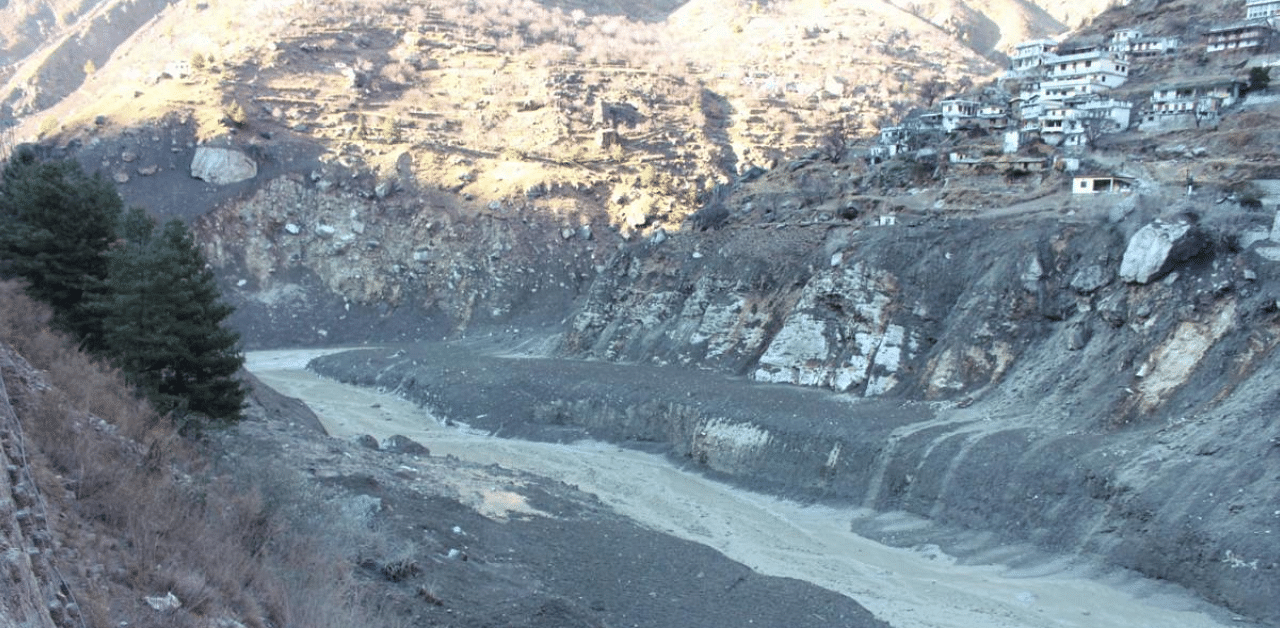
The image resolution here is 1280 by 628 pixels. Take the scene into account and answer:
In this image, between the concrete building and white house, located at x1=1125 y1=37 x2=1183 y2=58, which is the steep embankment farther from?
the concrete building

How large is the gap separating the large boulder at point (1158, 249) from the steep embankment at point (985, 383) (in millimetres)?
93

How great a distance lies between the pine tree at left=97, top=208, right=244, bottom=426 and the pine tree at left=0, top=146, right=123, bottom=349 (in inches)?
70.0

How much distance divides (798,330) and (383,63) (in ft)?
220

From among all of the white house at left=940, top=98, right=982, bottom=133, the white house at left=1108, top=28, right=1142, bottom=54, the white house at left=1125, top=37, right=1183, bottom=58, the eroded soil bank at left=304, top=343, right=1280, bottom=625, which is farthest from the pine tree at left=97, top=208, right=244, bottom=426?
the white house at left=1125, top=37, right=1183, bottom=58

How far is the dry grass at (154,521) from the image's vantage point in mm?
9984

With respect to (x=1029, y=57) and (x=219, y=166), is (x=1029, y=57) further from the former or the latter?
(x=219, y=166)

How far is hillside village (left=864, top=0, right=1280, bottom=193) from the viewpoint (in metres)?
45.4

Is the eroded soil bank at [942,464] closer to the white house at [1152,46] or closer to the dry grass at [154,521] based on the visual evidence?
the dry grass at [154,521]

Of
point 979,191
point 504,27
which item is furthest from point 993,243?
point 504,27

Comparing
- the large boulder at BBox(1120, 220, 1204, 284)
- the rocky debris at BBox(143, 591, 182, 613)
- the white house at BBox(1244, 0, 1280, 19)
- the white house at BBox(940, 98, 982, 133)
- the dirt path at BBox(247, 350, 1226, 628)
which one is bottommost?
the dirt path at BBox(247, 350, 1226, 628)

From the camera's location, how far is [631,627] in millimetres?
18156

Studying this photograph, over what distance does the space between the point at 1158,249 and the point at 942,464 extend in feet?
35.3

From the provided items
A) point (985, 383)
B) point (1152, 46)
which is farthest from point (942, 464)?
point (1152, 46)

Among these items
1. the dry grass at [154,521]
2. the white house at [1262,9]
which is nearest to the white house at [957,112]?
the white house at [1262,9]
